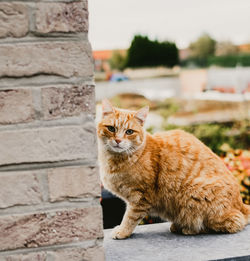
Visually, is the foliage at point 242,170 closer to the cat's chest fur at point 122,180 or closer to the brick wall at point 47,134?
the cat's chest fur at point 122,180

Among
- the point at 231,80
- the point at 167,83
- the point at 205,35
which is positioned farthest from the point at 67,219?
the point at 205,35

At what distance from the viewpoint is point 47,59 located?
3.93 ft

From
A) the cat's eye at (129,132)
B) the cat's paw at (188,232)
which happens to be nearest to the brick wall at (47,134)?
the cat's paw at (188,232)

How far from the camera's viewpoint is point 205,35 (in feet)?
147

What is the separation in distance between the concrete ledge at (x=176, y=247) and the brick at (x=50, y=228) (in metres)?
0.48

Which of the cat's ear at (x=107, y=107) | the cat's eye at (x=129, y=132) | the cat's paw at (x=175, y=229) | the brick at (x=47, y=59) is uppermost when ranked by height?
the brick at (x=47, y=59)

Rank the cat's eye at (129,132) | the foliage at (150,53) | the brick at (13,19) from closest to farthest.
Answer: the brick at (13,19) → the cat's eye at (129,132) → the foliage at (150,53)

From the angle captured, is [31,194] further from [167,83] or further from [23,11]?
[167,83]

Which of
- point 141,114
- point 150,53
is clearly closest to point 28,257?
point 141,114

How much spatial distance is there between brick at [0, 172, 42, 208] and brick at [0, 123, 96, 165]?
5 cm

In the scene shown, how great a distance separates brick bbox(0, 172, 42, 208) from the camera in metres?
1.20

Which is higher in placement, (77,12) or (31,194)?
(77,12)

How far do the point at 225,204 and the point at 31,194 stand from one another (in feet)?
4.10

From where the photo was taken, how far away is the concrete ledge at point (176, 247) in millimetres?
1649
